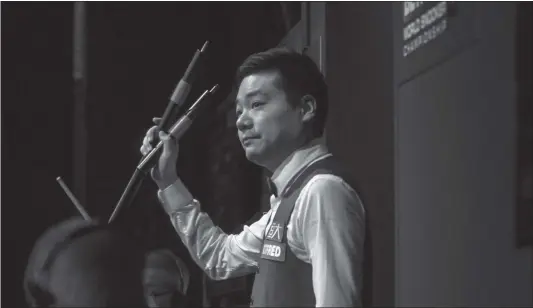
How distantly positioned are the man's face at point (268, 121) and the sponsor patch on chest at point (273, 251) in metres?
0.15

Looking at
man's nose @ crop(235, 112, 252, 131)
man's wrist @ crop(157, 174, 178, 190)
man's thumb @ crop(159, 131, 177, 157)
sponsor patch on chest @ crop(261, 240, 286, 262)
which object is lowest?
sponsor patch on chest @ crop(261, 240, 286, 262)

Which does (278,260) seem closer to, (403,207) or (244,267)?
(244,267)

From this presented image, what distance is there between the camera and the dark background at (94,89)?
2.36 meters

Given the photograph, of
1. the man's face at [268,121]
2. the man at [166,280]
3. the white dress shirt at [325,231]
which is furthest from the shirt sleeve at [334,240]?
the man at [166,280]

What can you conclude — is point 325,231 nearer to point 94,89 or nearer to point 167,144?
point 167,144

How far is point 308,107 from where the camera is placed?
1430 mm

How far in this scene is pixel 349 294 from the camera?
49.7 inches

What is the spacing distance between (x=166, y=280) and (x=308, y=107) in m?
0.47

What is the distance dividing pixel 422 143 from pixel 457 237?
0.32 meters

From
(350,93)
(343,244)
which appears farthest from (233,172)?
(343,244)

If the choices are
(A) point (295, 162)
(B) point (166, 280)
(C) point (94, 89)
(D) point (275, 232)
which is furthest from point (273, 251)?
(C) point (94, 89)

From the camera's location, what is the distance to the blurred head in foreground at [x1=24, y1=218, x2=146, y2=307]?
51.6 inches

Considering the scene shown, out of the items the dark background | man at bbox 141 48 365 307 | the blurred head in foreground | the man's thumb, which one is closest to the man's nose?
man at bbox 141 48 365 307

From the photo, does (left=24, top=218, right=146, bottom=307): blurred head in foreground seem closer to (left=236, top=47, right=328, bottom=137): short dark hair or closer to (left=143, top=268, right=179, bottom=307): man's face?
(left=143, top=268, right=179, bottom=307): man's face
